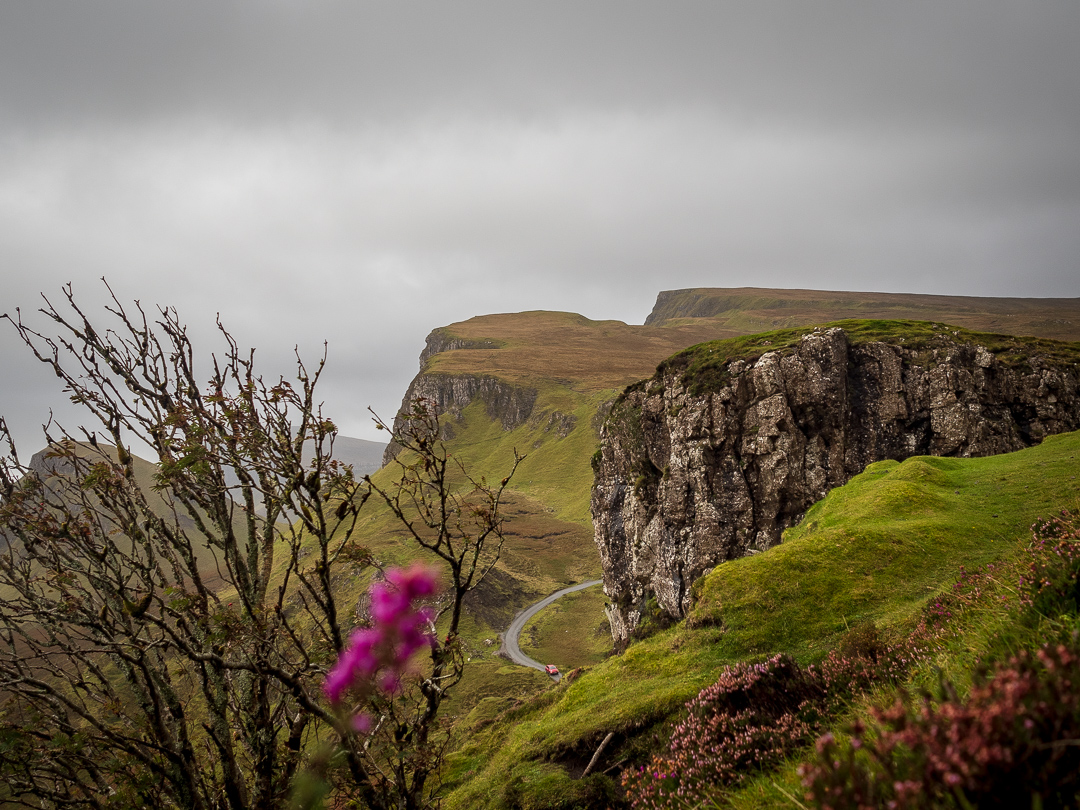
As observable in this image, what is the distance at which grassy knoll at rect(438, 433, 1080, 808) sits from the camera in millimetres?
11141

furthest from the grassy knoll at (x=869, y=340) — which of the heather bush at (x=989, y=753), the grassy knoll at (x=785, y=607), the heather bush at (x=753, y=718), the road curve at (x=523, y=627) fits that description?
the heather bush at (x=989, y=753)

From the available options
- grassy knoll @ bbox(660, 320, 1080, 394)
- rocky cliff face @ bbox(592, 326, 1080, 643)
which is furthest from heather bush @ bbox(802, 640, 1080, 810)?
grassy knoll @ bbox(660, 320, 1080, 394)

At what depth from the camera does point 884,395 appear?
40.4 metres

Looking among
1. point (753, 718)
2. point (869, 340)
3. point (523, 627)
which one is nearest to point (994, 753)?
point (753, 718)

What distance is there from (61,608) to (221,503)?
6.60 feet

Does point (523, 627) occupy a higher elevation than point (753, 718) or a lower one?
lower

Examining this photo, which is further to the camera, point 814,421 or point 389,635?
point 814,421

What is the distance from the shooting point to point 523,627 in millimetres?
83938

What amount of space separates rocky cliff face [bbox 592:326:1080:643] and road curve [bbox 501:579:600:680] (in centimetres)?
3053

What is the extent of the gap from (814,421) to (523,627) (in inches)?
2446

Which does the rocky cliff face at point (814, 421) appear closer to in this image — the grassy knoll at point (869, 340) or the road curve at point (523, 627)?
the grassy knoll at point (869, 340)

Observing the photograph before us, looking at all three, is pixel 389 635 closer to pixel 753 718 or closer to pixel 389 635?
pixel 389 635

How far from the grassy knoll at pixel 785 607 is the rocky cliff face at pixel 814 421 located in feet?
64.0

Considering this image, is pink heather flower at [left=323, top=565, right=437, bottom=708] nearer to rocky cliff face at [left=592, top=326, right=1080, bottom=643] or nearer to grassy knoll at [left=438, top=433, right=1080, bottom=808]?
grassy knoll at [left=438, top=433, right=1080, bottom=808]
